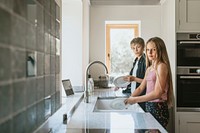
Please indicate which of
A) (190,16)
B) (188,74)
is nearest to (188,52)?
(188,74)

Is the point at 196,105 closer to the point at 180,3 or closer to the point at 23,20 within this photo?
the point at 180,3

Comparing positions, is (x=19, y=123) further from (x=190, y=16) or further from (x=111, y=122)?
(x=190, y=16)

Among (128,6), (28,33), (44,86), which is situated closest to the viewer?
(28,33)

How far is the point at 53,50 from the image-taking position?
129 cm

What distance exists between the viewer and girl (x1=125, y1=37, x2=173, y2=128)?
196cm

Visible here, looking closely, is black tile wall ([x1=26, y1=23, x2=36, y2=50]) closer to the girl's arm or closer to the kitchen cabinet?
the girl's arm

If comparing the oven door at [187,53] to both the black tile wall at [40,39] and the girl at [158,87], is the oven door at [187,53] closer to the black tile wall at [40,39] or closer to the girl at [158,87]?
the girl at [158,87]

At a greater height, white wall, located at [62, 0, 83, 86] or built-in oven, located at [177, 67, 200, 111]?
white wall, located at [62, 0, 83, 86]

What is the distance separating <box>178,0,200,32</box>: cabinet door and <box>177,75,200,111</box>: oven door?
0.55 m

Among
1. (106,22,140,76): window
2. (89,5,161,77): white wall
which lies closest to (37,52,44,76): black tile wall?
(89,5,161,77): white wall

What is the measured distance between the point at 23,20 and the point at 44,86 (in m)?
0.37

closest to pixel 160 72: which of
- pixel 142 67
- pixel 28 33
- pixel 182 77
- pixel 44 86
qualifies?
pixel 142 67

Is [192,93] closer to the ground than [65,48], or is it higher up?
closer to the ground

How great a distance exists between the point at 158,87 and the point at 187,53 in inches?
42.5
